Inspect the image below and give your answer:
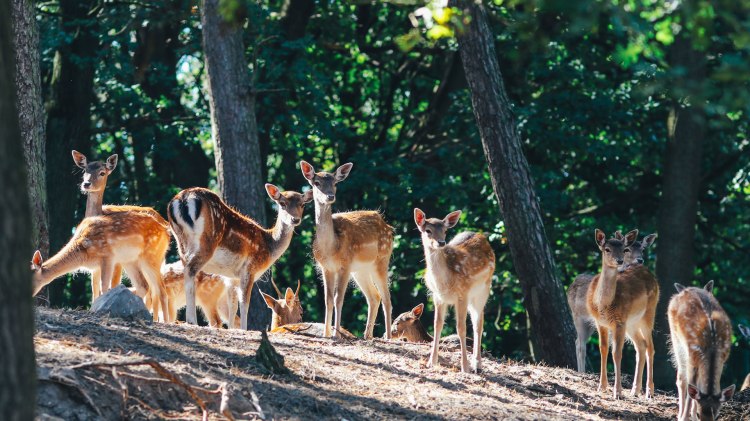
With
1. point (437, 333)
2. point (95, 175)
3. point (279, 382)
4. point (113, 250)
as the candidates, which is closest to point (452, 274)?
point (437, 333)

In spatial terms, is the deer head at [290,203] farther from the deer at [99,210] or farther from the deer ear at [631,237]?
the deer ear at [631,237]

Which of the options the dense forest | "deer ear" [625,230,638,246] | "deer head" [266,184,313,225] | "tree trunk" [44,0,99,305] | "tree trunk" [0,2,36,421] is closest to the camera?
"tree trunk" [0,2,36,421]

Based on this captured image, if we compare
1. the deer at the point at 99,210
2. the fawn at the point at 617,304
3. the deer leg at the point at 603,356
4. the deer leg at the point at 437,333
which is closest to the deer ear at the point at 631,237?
the fawn at the point at 617,304

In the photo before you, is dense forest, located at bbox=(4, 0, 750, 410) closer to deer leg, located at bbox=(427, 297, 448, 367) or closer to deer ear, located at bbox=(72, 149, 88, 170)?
deer ear, located at bbox=(72, 149, 88, 170)

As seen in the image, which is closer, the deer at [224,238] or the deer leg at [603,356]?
the deer leg at [603,356]

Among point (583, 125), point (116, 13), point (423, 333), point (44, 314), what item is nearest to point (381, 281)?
point (423, 333)

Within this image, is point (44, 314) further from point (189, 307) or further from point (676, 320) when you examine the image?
point (676, 320)

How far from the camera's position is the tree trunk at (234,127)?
44.2ft

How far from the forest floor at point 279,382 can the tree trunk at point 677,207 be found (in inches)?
229

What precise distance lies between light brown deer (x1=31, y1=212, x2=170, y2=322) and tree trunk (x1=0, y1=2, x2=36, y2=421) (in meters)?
6.46

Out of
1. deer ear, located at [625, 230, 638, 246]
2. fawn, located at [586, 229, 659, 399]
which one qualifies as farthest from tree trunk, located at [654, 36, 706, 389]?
fawn, located at [586, 229, 659, 399]

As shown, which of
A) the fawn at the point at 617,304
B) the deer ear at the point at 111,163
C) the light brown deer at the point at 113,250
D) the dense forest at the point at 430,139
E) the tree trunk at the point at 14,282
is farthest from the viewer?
the dense forest at the point at 430,139

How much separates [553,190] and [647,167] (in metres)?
2.31

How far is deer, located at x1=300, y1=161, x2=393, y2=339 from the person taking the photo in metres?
11.2
